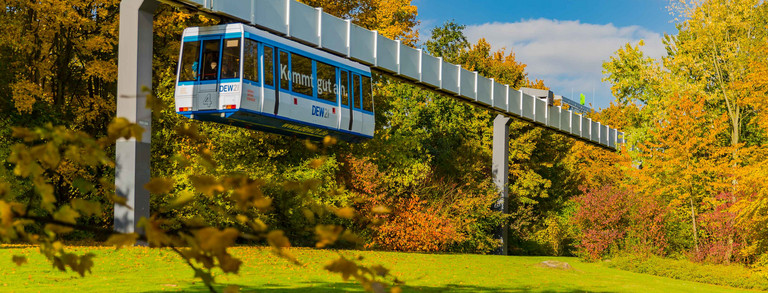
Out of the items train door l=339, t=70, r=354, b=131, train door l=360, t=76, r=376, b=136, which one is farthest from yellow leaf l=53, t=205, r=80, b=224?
train door l=360, t=76, r=376, b=136

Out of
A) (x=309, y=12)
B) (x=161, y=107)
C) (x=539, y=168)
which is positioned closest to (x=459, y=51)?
(x=539, y=168)

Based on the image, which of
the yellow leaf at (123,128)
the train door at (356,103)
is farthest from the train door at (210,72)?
the yellow leaf at (123,128)

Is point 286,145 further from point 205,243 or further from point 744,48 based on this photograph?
point 205,243

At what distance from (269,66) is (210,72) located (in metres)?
1.39

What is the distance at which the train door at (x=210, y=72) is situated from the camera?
1822 centimetres

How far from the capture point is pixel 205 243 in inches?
109

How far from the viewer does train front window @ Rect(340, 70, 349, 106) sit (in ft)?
70.5

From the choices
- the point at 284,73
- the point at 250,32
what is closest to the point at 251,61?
the point at 250,32

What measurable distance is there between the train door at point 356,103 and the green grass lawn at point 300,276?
3.79 meters

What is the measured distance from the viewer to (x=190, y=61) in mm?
18547

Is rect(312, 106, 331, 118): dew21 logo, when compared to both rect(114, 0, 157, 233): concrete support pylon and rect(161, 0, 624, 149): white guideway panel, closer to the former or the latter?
rect(161, 0, 624, 149): white guideway panel

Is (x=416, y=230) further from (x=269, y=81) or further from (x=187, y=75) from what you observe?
(x=187, y=75)

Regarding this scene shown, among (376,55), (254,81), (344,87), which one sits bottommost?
(254,81)

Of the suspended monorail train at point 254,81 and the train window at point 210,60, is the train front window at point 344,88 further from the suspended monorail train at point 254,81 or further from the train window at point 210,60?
the train window at point 210,60
